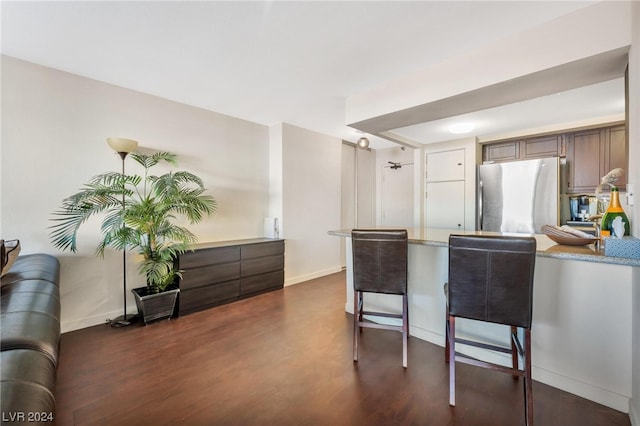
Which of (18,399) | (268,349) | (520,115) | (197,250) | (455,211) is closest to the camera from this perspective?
(18,399)

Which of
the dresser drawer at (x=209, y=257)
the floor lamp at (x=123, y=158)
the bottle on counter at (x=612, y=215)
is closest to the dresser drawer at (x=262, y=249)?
the dresser drawer at (x=209, y=257)

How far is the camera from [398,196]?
5.79 m

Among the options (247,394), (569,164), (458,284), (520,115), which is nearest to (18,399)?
(247,394)

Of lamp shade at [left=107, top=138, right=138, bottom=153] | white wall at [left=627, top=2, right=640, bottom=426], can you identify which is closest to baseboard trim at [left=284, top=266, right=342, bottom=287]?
lamp shade at [left=107, top=138, right=138, bottom=153]

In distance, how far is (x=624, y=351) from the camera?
1.57 metres

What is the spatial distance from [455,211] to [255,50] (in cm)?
404

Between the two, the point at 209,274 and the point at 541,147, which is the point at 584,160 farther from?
the point at 209,274

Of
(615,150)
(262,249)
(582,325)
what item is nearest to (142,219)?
(262,249)

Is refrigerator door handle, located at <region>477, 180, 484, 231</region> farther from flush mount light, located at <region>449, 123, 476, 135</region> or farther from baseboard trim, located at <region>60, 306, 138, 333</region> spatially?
baseboard trim, located at <region>60, 306, 138, 333</region>

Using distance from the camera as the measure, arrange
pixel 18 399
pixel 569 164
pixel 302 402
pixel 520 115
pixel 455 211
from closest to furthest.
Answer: pixel 18 399 < pixel 302 402 < pixel 520 115 < pixel 569 164 < pixel 455 211

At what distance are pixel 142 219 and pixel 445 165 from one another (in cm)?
466

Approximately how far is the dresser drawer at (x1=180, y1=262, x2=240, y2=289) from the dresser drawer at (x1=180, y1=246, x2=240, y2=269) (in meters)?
0.05

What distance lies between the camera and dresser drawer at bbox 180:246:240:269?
121 inches

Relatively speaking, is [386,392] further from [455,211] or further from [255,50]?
[455,211]
